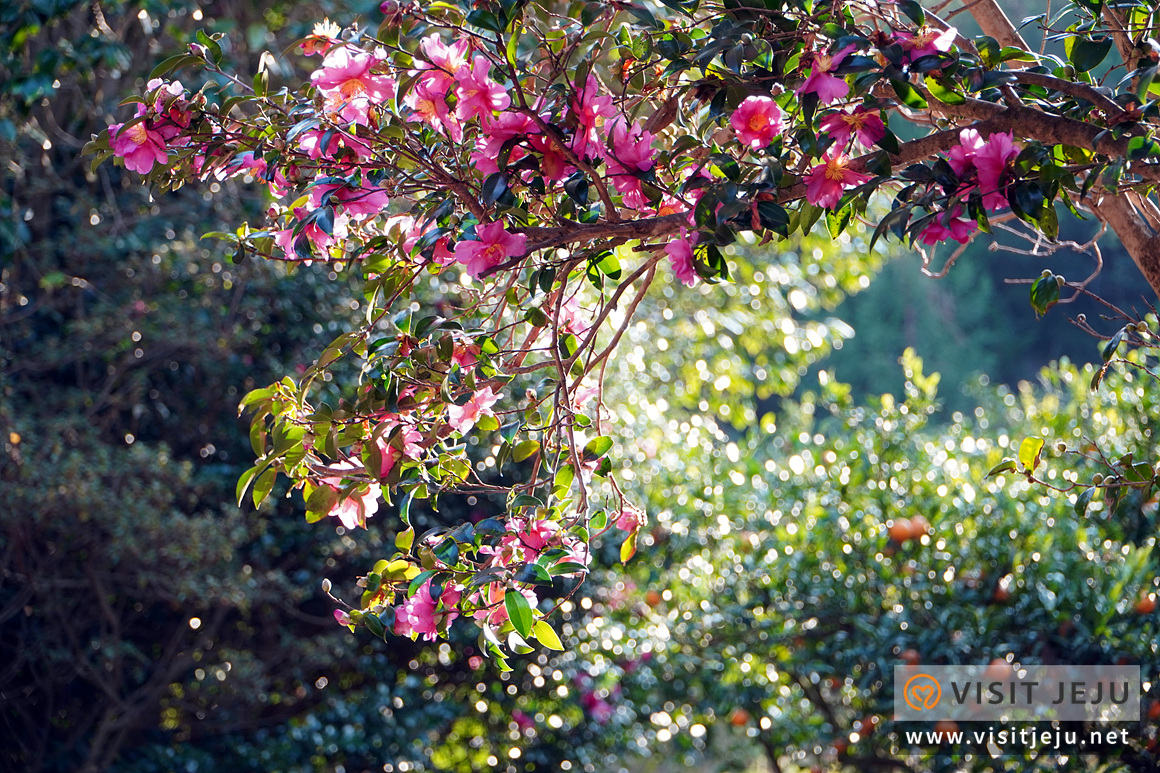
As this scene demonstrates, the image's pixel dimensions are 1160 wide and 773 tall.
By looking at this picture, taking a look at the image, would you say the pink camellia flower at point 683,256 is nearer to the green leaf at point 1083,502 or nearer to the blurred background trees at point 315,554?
the green leaf at point 1083,502

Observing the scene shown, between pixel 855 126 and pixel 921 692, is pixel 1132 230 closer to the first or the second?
pixel 855 126

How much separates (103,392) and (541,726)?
1564mm

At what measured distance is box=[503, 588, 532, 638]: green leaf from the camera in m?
0.86

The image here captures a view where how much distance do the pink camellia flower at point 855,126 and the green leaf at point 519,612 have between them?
522 millimetres

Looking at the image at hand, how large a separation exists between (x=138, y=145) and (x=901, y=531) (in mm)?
1833

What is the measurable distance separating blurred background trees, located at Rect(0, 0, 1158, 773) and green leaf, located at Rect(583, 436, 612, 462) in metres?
0.92

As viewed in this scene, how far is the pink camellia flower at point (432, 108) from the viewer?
2.95 feet

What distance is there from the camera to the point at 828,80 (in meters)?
0.79

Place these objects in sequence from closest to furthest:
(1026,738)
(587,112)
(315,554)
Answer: (587,112) < (1026,738) < (315,554)

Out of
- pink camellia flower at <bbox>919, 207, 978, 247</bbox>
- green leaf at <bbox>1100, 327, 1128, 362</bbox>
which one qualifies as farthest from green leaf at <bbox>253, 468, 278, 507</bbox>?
green leaf at <bbox>1100, 327, 1128, 362</bbox>

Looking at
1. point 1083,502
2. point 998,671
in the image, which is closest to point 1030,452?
point 1083,502

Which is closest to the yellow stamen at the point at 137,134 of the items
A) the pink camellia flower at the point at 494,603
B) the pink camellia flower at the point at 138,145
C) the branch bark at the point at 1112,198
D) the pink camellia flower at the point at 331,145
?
the pink camellia flower at the point at 138,145

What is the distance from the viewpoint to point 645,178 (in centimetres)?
92

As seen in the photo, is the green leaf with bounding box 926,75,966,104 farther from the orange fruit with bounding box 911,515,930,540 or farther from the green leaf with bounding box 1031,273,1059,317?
the orange fruit with bounding box 911,515,930,540
